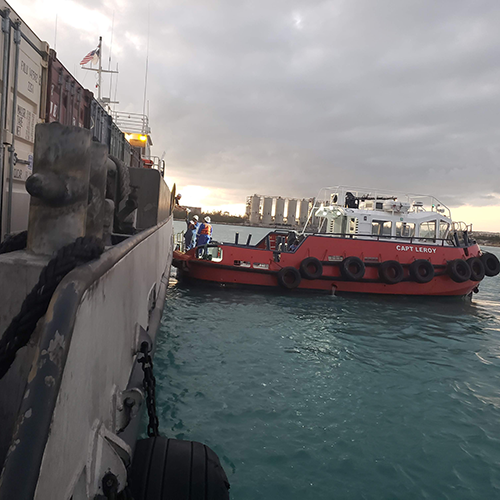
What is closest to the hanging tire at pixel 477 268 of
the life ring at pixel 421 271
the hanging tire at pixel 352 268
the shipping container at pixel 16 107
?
the life ring at pixel 421 271

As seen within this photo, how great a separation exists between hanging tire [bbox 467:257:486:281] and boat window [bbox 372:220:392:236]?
2577 mm

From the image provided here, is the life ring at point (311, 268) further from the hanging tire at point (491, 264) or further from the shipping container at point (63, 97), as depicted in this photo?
the shipping container at point (63, 97)

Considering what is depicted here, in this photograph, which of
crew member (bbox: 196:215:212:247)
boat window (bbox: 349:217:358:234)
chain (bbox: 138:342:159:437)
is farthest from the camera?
crew member (bbox: 196:215:212:247)

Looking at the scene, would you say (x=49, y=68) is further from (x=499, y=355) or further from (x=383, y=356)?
(x=499, y=355)

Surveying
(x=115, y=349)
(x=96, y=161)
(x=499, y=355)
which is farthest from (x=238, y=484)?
(x=499, y=355)

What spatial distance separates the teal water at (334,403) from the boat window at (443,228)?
5.55m

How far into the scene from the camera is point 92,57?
20688mm

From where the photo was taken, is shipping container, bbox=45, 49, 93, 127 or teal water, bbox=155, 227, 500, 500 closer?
teal water, bbox=155, 227, 500, 500

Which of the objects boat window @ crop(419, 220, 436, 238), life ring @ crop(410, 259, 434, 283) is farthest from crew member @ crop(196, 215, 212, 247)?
boat window @ crop(419, 220, 436, 238)

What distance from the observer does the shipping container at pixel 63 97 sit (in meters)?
5.50

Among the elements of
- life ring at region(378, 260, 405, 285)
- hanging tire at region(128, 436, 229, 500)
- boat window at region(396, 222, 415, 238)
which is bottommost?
hanging tire at region(128, 436, 229, 500)

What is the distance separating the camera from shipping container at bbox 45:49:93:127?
18.1 ft

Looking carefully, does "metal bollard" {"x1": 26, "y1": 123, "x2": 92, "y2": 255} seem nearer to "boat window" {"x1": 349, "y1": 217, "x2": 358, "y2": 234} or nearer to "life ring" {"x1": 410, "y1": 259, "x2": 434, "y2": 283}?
"life ring" {"x1": 410, "y1": 259, "x2": 434, "y2": 283}

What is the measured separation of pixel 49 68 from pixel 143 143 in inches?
749
